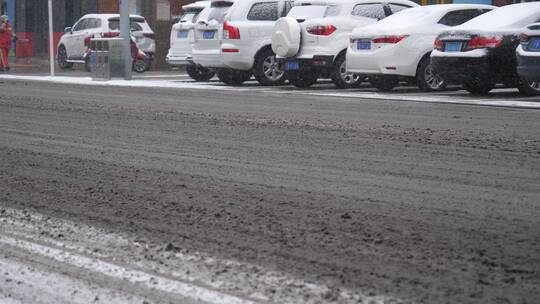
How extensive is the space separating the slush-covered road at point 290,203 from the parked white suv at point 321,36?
24.3 ft

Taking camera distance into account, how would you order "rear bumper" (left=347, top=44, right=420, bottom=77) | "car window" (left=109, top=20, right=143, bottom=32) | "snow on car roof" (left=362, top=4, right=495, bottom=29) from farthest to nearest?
"car window" (left=109, top=20, right=143, bottom=32) → "snow on car roof" (left=362, top=4, right=495, bottom=29) → "rear bumper" (left=347, top=44, right=420, bottom=77)

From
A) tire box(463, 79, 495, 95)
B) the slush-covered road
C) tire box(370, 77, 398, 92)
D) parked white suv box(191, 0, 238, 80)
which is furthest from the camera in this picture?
parked white suv box(191, 0, 238, 80)

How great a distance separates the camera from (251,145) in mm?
9445

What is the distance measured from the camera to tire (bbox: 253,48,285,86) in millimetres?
21234

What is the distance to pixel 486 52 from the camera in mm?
15992

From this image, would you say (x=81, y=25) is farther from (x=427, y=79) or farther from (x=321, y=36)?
(x=427, y=79)

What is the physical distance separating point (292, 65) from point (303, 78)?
1.71 ft

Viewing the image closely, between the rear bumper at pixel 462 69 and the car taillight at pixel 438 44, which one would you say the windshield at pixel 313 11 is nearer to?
the car taillight at pixel 438 44

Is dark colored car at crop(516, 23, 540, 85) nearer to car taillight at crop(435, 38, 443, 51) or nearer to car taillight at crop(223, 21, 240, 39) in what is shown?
car taillight at crop(435, 38, 443, 51)

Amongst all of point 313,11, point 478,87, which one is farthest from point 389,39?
point 313,11

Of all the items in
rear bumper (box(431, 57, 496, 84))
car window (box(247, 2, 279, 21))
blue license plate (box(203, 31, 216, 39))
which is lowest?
rear bumper (box(431, 57, 496, 84))

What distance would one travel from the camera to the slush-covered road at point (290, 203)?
A: 14.7ft

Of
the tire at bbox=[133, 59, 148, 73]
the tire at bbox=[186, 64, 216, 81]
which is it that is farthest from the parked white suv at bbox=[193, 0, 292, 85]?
the tire at bbox=[133, 59, 148, 73]

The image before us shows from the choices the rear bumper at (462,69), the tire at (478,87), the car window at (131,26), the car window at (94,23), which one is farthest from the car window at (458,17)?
the car window at (94,23)
